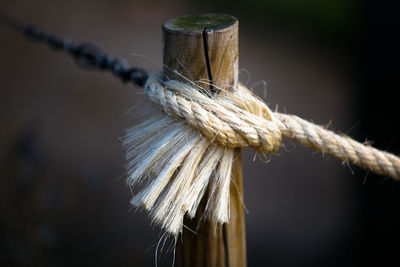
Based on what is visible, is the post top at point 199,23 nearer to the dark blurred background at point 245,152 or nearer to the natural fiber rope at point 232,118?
the natural fiber rope at point 232,118

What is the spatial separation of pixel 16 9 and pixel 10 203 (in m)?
1.87

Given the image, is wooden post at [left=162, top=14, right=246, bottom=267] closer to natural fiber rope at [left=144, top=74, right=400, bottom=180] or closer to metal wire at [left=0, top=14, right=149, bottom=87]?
natural fiber rope at [left=144, top=74, right=400, bottom=180]

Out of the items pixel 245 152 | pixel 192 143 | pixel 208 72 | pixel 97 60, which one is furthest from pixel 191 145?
pixel 245 152

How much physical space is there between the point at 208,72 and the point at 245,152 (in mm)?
1442

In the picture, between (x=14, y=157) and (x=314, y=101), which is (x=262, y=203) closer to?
(x=314, y=101)

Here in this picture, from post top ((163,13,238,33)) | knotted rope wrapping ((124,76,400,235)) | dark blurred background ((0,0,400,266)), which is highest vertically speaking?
post top ((163,13,238,33))

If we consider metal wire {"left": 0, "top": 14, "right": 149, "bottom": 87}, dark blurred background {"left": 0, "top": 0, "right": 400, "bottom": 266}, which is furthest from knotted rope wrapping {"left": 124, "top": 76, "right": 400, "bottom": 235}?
dark blurred background {"left": 0, "top": 0, "right": 400, "bottom": 266}

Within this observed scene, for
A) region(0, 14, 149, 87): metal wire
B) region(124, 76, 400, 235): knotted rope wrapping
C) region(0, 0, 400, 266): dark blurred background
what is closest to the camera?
region(124, 76, 400, 235): knotted rope wrapping

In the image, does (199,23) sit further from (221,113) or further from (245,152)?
(245,152)

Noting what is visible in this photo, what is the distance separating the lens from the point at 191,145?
0.62 meters

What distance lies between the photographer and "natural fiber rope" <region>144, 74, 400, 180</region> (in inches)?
24.2

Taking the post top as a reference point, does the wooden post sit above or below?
below

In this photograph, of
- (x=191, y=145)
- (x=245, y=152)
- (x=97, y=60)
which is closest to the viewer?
(x=191, y=145)

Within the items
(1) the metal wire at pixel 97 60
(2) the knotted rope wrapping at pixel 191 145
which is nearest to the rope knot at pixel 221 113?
(2) the knotted rope wrapping at pixel 191 145
